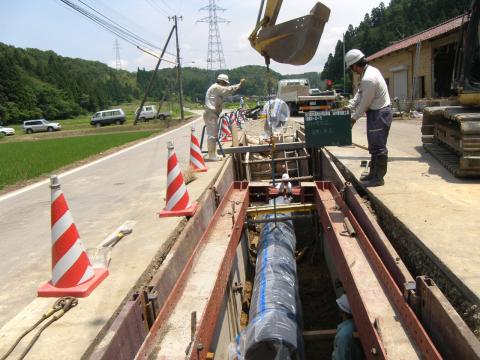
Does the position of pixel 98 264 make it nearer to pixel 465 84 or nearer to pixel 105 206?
pixel 105 206

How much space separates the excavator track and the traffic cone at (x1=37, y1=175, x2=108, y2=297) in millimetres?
4588

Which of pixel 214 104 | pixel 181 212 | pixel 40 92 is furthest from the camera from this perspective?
pixel 40 92

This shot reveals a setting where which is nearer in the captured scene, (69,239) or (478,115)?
(69,239)

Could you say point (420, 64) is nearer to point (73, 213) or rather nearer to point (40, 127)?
point (73, 213)

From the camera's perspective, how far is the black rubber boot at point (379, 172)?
552 centimetres

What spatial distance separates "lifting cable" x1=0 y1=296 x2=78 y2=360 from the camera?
278 centimetres

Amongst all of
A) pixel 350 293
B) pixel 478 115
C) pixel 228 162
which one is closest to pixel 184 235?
pixel 350 293

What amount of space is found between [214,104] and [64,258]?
6317 mm

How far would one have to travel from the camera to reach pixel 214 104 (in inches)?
368

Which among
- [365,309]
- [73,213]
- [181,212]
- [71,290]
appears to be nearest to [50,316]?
[71,290]

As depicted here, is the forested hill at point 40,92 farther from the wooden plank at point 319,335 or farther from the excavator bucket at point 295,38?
the wooden plank at point 319,335

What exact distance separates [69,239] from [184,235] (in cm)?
123

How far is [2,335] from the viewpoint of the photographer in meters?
3.01

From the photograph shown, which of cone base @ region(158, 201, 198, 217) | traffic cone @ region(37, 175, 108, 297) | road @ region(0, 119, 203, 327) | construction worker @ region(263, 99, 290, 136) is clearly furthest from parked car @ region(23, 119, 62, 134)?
traffic cone @ region(37, 175, 108, 297)
